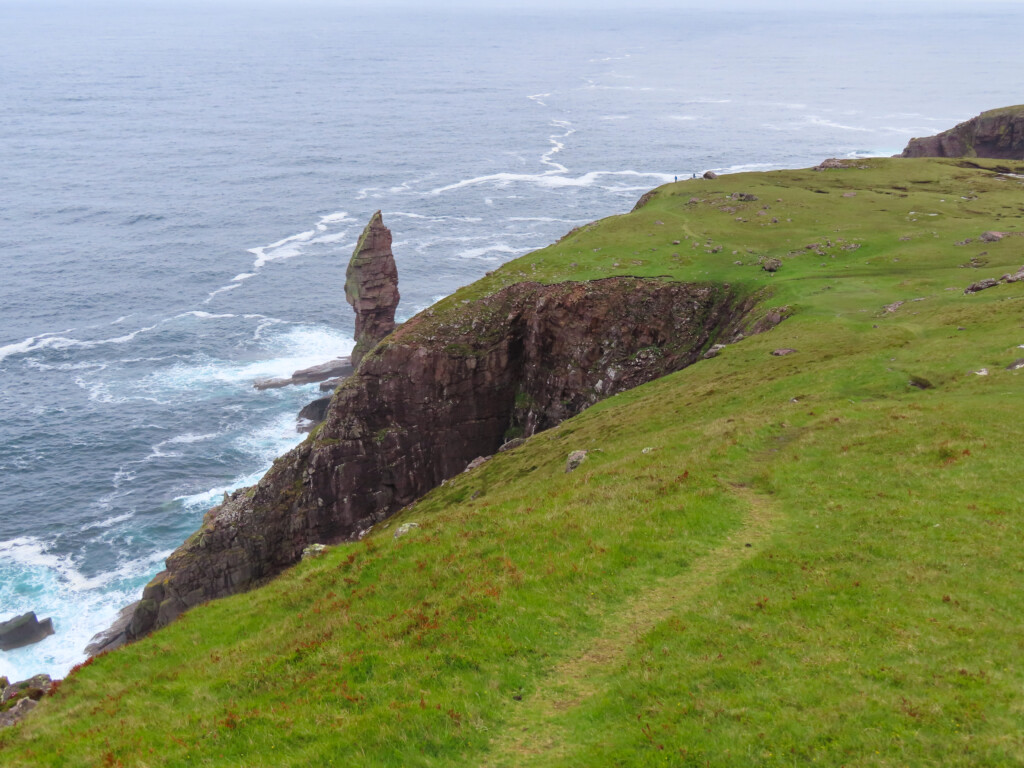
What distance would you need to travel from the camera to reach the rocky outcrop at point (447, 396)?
2522 inches

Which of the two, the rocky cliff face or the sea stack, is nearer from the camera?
the sea stack

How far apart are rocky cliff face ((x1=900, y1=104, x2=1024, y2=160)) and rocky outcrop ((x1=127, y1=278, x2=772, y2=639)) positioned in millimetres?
86702

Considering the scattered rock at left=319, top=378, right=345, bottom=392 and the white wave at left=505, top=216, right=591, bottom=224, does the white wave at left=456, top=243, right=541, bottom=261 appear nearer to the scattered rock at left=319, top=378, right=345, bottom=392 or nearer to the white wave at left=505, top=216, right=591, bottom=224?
the white wave at left=505, top=216, right=591, bottom=224

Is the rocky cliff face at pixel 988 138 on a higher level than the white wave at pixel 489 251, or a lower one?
higher

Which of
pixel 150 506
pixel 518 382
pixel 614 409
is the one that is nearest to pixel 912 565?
pixel 614 409

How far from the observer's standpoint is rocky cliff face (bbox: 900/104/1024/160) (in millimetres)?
122562

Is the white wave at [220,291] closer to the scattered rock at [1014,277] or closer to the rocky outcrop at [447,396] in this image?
the rocky outcrop at [447,396]

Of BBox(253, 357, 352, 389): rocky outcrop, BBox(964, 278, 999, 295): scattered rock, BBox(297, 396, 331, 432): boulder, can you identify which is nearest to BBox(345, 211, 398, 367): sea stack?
BBox(253, 357, 352, 389): rocky outcrop

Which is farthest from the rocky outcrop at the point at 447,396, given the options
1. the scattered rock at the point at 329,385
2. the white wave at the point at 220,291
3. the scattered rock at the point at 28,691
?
the white wave at the point at 220,291

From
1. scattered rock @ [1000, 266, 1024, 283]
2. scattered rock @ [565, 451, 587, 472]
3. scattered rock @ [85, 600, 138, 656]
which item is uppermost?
scattered rock @ [1000, 266, 1024, 283]

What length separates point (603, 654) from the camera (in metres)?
20.6

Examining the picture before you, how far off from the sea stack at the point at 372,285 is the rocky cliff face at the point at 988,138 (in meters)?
93.6

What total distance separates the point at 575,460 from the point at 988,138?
120 metres

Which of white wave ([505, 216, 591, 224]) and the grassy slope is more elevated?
white wave ([505, 216, 591, 224])
